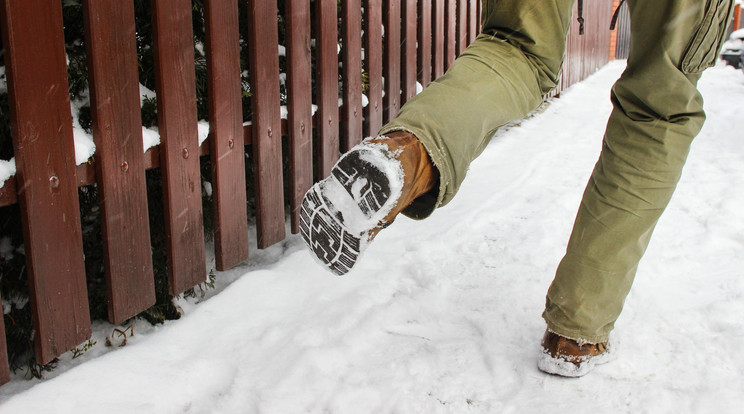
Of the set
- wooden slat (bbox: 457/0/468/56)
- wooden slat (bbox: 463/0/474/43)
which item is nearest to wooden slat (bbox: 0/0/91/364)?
wooden slat (bbox: 457/0/468/56)

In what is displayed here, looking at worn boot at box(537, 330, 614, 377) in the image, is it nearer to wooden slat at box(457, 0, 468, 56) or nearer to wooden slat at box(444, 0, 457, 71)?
wooden slat at box(444, 0, 457, 71)

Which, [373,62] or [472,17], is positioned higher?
[472,17]

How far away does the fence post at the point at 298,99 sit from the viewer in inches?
91.9

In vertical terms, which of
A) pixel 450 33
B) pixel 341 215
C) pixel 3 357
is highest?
pixel 450 33

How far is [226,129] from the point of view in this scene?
206 cm

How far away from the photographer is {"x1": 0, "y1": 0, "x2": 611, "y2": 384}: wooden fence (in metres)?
1.46

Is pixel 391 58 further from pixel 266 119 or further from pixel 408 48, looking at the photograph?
pixel 266 119

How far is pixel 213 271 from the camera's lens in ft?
7.80

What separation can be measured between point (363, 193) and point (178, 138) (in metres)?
0.86

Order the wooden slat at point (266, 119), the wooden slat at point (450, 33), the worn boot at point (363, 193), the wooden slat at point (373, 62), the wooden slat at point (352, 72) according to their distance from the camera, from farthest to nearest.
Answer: the wooden slat at point (450, 33) → the wooden slat at point (373, 62) → the wooden slat at point (352, 72) → the wooden slat at point (266, 119) → the worn boot at point (363, 193)

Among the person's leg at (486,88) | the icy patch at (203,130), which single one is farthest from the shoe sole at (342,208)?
the icy patch at (203,130)

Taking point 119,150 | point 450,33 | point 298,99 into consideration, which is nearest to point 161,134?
point 119,150

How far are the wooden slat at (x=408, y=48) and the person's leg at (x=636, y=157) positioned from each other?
1.89 m

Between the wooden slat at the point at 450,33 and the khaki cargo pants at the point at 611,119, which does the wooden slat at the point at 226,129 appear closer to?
the khaki cargo pants at the point at 611,119
